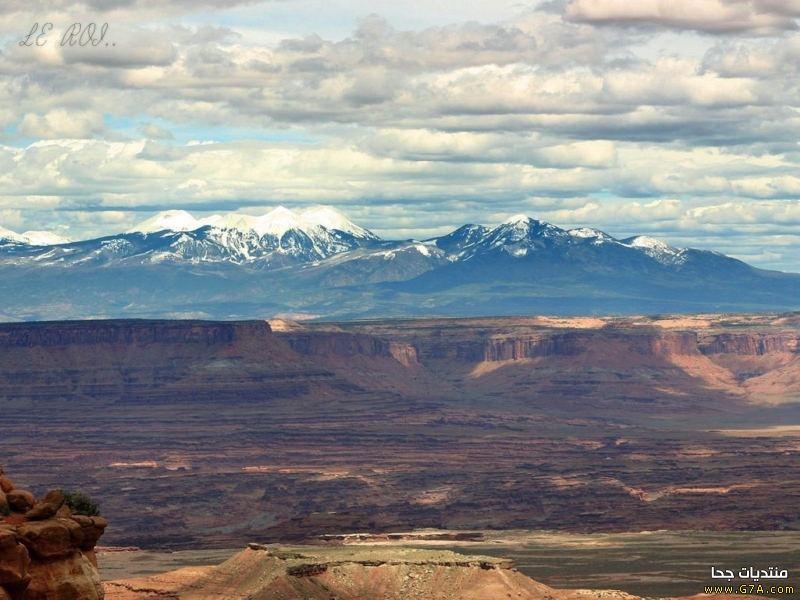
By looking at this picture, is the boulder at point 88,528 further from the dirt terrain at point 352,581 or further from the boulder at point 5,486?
the dirt terrain at point 352,581

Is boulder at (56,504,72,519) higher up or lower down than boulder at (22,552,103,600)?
higher up

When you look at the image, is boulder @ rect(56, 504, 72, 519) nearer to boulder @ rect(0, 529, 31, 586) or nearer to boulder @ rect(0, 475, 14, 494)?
boulder @ rect(0, 475, 14, 494)

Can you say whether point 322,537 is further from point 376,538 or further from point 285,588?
point 285,588

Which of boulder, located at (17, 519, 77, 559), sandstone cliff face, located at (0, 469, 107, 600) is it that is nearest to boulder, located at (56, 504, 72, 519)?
sandstone cliff face, located at (0, 469, 107, 600)

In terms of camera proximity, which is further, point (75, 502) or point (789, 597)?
point (789, 597)

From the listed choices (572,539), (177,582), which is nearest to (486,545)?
(572,539)

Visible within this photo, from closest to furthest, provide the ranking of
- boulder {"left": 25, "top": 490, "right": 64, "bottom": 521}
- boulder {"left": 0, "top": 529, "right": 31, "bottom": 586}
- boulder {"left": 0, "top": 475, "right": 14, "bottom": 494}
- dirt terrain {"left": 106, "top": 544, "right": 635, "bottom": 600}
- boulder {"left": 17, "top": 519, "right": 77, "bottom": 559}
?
boulder {"left": 0, "top": 529, "right": 31, "bottom": 586} → boulder {"left": 17, "top": 519, "right": 77, "bottom": 559} → boulder {"left": 25, "top": 490, "right": 64, "bottom": 521} → boulder {"left": 0, "top": 475, "right": 14, "bottom": 494} → dirt terrain {"left": 106, "top": 544, "right": 635, "bottom": 600}

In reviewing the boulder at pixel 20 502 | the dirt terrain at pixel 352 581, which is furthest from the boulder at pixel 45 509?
the dirt terrain at pixel 352 581

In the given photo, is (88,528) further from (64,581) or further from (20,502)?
(64,581)
